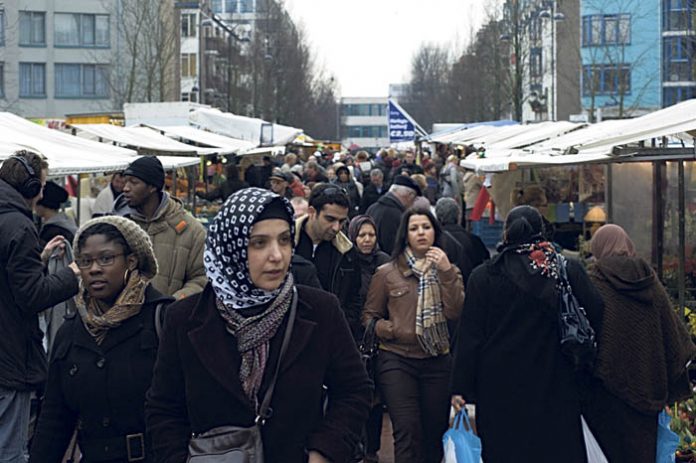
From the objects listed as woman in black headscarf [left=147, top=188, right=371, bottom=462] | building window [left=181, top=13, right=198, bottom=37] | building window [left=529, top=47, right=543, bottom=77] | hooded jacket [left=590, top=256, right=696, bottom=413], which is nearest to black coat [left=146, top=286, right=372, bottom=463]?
woman in black headscarf [left=147, top=188, right=371, bottom=462]

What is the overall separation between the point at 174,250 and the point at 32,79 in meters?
64.5

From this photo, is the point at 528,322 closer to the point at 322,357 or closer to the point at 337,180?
the point at 322,357

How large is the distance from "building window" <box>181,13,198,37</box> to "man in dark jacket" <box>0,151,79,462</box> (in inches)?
3136

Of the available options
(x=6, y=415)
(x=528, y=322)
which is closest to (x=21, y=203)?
(x=6, y=415)

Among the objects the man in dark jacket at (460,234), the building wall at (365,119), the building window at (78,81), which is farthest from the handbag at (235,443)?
the building wall at (365,119)

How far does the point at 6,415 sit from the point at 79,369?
132 cm

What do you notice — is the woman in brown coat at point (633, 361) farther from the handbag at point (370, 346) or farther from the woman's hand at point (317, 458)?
the woman's hand at point (317, 458)

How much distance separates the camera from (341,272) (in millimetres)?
7359

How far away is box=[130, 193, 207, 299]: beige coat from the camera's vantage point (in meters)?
6.38

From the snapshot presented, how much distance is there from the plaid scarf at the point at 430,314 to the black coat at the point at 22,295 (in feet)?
7.46

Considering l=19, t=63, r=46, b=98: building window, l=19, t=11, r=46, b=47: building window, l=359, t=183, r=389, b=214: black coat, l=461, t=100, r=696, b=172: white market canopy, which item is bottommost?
l=359, t=183, r=389, b=214: black coat

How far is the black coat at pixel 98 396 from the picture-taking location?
419 cm

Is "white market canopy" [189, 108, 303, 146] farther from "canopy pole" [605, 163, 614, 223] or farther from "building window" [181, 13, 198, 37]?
"building window" [181, 13, 198, 37]

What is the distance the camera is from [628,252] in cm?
615
